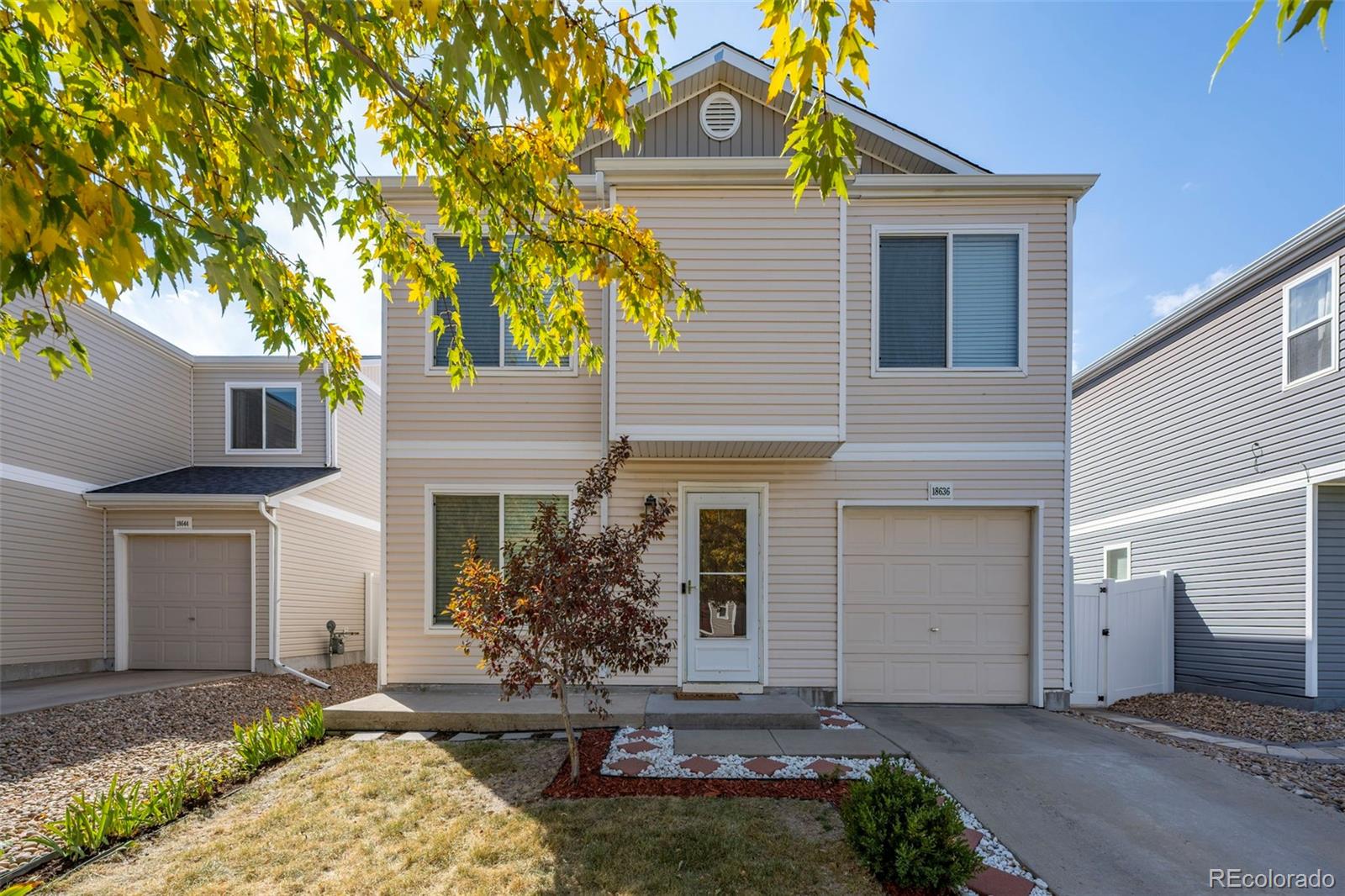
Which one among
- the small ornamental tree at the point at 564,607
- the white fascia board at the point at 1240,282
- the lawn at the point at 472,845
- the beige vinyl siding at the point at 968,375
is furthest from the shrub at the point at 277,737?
the white fascia board at the point at 1240,282

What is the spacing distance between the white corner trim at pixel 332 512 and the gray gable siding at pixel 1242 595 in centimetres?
1310

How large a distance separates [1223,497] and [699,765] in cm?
892

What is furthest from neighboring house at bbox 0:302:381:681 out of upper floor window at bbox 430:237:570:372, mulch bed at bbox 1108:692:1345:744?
mulch bed at bbox 1108:692:1345:744

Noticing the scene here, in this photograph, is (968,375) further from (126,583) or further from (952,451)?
(126,583)

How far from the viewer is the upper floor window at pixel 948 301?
7.23 meters

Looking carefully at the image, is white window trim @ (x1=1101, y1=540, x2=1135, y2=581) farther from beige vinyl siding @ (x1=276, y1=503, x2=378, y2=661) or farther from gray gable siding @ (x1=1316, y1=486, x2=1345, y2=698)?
beige vinyl siding @ (x1=276, y1=503, x2=378, y2=661)

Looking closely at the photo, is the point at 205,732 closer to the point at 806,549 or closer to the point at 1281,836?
the point at 806,549

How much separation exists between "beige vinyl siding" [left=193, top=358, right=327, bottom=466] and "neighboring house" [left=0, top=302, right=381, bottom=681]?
0.14ft

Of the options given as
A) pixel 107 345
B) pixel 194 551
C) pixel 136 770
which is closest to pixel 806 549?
pixel 136 770

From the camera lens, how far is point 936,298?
728cm

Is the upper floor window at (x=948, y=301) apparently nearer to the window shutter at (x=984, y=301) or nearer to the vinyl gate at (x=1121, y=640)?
the window shutter at (x=984, y=301)

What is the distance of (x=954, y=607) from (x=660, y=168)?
567 cm

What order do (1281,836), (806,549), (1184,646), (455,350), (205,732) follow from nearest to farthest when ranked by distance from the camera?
(1281,836) → (455,350) → (205,732) → (806,549) → (1184,646)

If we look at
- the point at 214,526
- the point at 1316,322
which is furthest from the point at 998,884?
the point at 214,526
